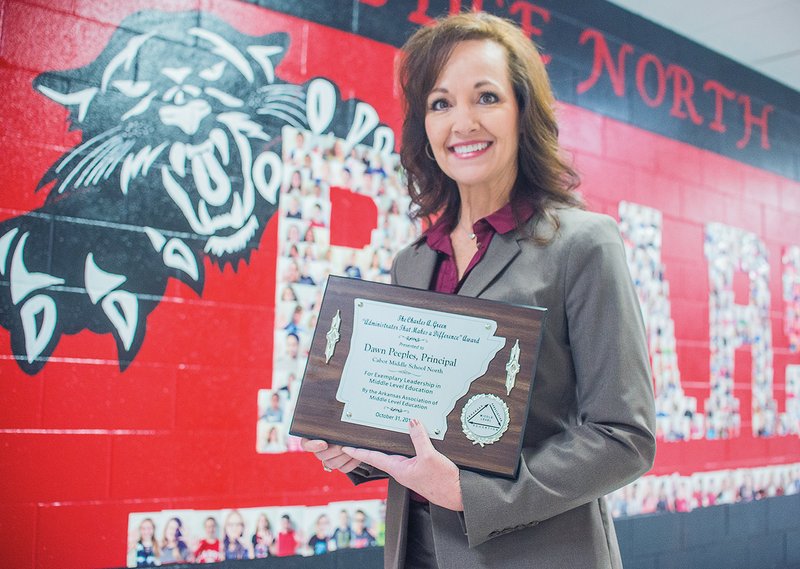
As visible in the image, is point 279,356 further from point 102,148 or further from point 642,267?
point 642,267

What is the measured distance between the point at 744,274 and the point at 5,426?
12.1 feet

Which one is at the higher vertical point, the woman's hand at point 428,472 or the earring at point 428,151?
the earring at point 428,151

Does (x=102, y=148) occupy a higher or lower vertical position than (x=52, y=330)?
higher

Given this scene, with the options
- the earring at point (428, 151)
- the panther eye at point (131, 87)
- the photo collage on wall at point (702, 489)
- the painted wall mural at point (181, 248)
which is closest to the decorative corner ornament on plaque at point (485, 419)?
the earring at point (428, 151)

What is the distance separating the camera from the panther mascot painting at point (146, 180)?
187cm

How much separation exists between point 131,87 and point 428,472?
1.58m

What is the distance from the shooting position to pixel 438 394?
40.8 inches

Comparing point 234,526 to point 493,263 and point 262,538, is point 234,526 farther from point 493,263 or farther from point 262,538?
point 493,263

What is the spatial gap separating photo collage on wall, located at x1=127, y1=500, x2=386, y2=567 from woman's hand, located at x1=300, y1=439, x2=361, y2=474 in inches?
43.6

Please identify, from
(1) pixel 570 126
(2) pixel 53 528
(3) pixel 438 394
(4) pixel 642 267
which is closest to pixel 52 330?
(2) pixel 53 528

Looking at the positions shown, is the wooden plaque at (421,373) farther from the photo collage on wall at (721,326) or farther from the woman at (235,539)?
the photo collage on wall at (721,326)

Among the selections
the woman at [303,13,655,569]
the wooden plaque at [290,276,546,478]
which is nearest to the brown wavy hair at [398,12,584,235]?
the woman at [303,13,655,569]

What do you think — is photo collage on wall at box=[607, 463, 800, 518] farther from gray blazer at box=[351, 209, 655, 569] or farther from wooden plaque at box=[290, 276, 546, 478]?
wooden plaque at box=[290, 276, 546, 478]

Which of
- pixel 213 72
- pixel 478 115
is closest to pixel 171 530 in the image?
pixel 213 72
